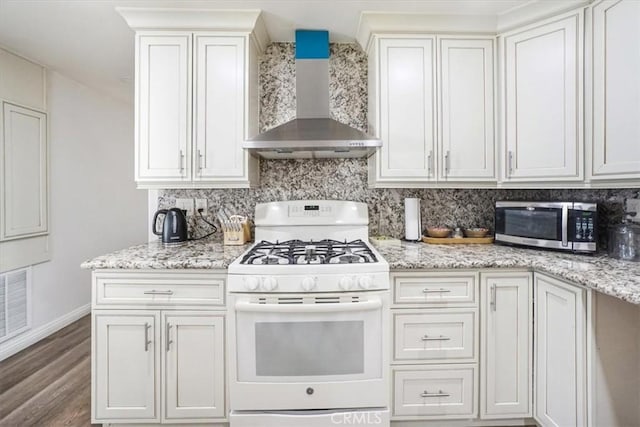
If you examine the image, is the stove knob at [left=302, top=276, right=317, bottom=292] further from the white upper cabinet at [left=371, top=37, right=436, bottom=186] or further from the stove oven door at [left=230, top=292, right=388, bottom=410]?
the white upper cabinet at [left=371, top=37, right=436, bottom=186]

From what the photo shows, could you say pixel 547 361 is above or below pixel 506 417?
above

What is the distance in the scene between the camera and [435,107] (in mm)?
2035

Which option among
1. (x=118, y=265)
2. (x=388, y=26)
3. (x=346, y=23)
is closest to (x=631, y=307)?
(x=388, y=26)

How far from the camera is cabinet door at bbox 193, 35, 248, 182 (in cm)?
201

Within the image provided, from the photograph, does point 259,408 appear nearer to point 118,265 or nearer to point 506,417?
point 118,265

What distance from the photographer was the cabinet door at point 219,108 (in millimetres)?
2014

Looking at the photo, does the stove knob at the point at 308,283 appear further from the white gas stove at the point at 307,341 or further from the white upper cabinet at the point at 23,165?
the white upper cabinet at the point at 23,165

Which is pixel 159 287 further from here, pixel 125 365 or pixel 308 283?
pixel 308 283

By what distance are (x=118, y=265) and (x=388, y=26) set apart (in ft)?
6.91

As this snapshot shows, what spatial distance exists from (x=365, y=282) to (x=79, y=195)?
3443mm

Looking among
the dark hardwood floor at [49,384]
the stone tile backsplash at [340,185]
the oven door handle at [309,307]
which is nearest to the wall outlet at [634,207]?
the stone tile backsplash at [340,185]

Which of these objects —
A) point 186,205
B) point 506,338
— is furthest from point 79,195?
point 506,338

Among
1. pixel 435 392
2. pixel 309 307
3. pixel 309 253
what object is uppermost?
pixel 309 253

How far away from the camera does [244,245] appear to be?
7.04 feet
